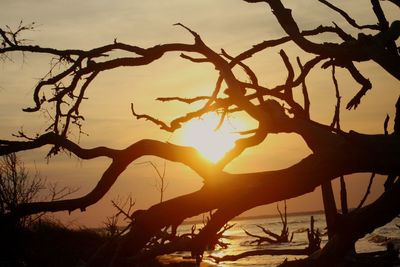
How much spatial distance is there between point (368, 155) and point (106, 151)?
75.2 inches

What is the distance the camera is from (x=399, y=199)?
10.6 feet

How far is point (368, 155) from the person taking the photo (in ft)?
11.0

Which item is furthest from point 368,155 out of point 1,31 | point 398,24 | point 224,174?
point 1,31

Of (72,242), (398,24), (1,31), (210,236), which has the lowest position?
(72,242)

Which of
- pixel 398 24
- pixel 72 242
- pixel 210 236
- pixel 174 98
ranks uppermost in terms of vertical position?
pixel 398 24

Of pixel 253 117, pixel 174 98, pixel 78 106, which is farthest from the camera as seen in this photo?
pixel 78 106

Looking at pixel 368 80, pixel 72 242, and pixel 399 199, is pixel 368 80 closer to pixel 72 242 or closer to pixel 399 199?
pixel 399 199

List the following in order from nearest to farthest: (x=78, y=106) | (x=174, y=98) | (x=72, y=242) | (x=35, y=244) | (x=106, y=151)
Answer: (x=106, y=151)
(x=174, y=98)
(x=78, y=106)
(x=35, y=244)
(x=72, y=242)

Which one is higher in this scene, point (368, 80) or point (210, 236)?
point (368, 80)

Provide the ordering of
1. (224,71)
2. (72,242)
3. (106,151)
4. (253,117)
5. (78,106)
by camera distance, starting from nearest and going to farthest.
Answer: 1. (106,151)
2. (253,117)
3. (224,71)
4. (78,106)
5. (72,242)

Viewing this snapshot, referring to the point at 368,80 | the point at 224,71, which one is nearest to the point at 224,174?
the point at 224,71

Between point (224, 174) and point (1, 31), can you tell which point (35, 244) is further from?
point (224, 174)

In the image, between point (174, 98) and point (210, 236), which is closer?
point (210, 236)

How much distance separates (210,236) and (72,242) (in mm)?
14467
